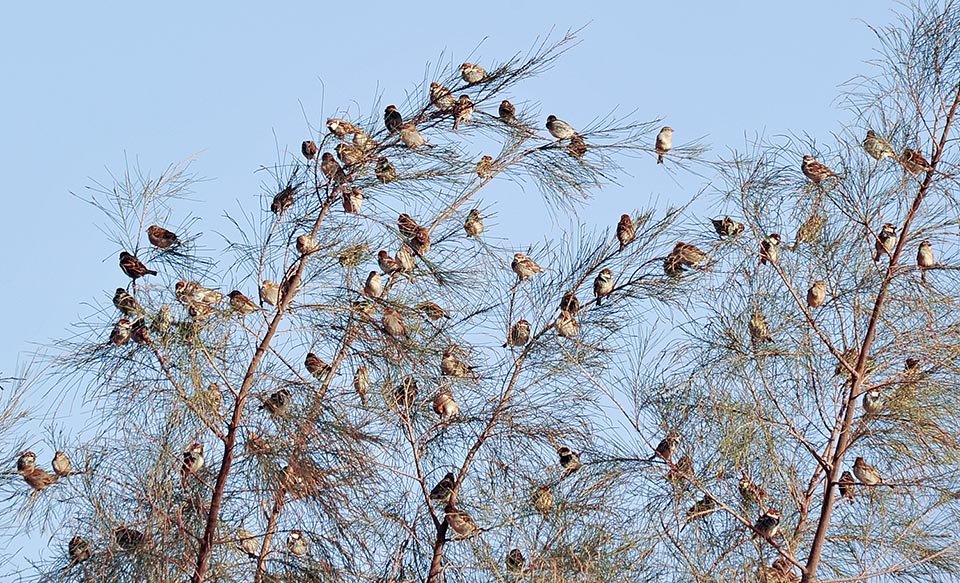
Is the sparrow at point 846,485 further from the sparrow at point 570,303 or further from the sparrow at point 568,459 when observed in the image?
the sparrow at point 570,303

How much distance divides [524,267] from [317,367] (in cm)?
127

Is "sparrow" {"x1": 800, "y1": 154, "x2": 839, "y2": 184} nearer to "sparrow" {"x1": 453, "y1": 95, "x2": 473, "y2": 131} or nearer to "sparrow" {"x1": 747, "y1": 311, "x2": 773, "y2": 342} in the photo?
"sparrow" {"x1": 747, "y1": 311, "x2": 773, "y2": 342}

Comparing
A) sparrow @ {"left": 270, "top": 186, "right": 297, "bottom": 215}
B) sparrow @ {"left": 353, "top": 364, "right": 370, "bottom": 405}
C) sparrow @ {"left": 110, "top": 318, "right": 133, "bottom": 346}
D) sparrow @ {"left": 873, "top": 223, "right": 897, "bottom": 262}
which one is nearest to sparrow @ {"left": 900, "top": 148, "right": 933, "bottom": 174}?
sparrow @ {"left": 873, "top": 223, "right": 897, "bottom": 262}

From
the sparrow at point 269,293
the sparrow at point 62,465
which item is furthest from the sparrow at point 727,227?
the sparrow at point 62,465

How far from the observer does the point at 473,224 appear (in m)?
6.93

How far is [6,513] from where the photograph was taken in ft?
21.7

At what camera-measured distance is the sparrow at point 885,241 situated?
21.7 feet

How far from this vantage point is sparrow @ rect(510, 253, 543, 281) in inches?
277

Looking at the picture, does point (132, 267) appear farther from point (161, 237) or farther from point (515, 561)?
point (515, 561)

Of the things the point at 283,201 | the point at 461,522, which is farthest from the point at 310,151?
the point at 461,522

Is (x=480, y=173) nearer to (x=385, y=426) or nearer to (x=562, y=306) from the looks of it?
(x=562, y=306)

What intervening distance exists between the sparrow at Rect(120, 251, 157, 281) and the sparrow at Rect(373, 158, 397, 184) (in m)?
1.10

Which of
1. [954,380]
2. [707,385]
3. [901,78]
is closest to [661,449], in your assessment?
[707,385]

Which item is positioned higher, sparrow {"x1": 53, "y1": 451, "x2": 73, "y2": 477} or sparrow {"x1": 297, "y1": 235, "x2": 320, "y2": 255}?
sparrow {"x1": 297, "y1": 235, "x2": 320, "y2": 255}
